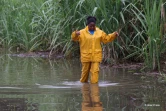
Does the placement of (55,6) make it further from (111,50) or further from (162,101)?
(162,101)

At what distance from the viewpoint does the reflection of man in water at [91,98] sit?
22.7 feet

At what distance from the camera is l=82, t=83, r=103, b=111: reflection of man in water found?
272 inches

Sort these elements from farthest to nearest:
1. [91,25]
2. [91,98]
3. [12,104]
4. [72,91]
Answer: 1. [91,25]
2. [72,91]
3. [91,98]
4. [12,104]

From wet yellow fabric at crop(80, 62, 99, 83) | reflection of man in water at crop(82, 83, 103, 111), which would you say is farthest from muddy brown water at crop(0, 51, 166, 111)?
wet yellow fabric at crop(80, 62, 99, 83)

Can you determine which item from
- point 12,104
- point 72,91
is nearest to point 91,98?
point 72,91

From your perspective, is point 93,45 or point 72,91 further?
point 93,45

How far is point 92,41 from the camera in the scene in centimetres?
948

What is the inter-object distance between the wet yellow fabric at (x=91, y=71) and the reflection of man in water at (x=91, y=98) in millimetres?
179

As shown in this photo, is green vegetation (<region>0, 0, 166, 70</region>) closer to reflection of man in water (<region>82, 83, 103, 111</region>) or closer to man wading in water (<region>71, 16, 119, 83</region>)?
man wading in water (<region>71, 16, 119, 83</region>)

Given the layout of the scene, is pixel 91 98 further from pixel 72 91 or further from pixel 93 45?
pixel 93 45

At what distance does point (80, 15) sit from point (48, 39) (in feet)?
8.79

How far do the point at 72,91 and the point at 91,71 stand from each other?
1.14 m

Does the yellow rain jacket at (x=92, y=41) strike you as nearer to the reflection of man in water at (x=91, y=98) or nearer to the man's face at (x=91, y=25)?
the man's face at (x=91, y=25)

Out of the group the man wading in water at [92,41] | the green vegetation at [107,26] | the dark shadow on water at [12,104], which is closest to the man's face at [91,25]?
the man wading in water at [92,41]
